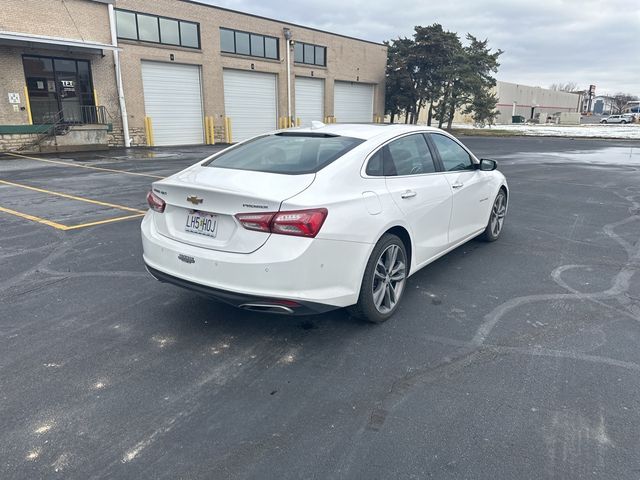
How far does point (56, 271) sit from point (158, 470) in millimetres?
3478

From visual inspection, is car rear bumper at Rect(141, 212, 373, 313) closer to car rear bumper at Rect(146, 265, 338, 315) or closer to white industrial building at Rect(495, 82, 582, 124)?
car rear bumper at Rect(146, 265, 338, 315)

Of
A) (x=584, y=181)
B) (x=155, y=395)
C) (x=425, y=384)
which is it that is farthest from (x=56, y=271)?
(x=584, y=181)

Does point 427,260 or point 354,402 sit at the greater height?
point 427,260

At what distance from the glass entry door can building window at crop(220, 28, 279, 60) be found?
27.2ft

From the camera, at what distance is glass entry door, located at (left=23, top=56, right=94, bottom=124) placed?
2195 centimetres

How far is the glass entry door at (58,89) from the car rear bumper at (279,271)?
23091mm

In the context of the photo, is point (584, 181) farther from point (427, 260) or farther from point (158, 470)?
point (158, 470)

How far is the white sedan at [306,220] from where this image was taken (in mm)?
3139

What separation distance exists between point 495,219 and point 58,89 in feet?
76.3

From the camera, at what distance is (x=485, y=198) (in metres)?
5.69

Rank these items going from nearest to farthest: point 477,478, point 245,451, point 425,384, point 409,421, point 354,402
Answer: point 477,478
point 245,451
point 409,421
point 354,402
point 425,384

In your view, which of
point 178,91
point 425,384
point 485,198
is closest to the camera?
point 425,384

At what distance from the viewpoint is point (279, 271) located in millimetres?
3096

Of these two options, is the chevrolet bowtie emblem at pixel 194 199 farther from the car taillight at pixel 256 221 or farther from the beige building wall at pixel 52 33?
the beige building wall at pixel 52 33
